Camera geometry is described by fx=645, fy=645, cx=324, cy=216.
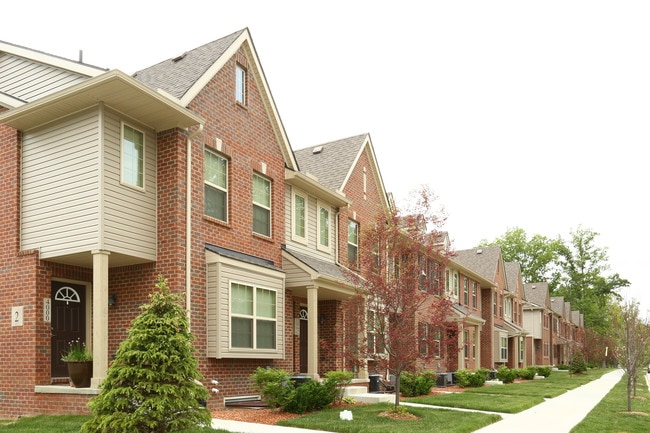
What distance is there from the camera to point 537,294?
70000 millimetres

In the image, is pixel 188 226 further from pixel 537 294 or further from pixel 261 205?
pixel 537 294

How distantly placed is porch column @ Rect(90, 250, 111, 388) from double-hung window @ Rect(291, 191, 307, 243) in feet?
25.7

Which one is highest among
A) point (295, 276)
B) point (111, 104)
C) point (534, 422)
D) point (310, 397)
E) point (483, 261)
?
point (111, 104)

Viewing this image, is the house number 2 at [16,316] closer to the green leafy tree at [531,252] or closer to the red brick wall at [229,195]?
the red brick wall at [229,195]

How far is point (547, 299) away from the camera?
233ft

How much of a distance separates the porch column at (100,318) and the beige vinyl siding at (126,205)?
13.3 inches

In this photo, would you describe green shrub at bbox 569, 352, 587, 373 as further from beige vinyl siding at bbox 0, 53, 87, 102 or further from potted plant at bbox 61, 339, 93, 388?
beige vinyl siding at bbox 0, 53, 87, 102

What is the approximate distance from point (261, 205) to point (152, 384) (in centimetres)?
913

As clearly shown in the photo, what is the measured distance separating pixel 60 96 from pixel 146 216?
10.4 feet

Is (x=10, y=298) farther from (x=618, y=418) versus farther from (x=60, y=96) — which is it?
(x=618, y=418)

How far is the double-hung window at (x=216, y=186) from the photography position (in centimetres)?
1614

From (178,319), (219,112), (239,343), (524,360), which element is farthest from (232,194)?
(524,360)

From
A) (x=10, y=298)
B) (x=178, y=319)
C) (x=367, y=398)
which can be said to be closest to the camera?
(x=178, y=319)

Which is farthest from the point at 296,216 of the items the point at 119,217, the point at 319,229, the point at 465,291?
the point at 465,291
